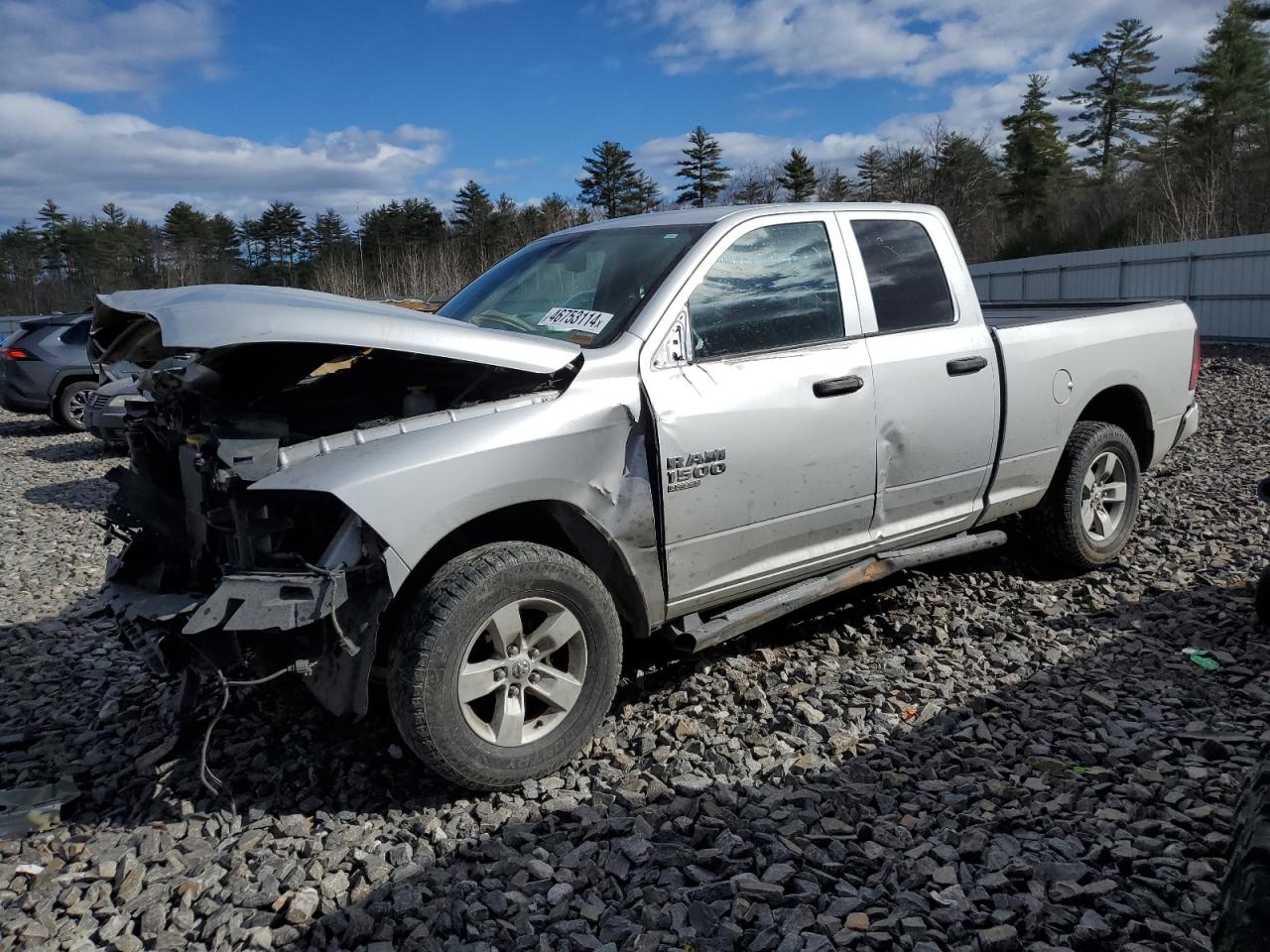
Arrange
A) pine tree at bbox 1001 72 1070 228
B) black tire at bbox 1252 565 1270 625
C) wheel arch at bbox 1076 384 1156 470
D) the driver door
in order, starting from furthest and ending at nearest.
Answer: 1. pine tree at bbox 1001 72 1070 228
2. wheel arch at bbox 1076 384 1156 470
3. black tire at bbox 1252 565 1270 625
4. the driver door

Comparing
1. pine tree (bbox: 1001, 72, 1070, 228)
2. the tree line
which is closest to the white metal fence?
the tree line

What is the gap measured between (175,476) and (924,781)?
123 inches

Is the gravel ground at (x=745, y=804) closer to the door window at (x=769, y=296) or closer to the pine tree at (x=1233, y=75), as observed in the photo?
the door window at (x=769, y=296)

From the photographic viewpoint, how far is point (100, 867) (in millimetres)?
2957

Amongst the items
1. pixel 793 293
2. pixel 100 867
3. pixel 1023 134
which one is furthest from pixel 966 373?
pixel 1023 134

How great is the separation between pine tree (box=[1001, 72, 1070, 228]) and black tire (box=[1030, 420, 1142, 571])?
44.9 m

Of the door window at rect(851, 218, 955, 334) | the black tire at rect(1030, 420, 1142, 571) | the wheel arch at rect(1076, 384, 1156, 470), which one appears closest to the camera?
the door window at rect(851, 218, 955, 334)

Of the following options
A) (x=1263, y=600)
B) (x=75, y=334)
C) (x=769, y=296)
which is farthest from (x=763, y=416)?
(x=75, y=334)

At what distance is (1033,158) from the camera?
46.7 meters

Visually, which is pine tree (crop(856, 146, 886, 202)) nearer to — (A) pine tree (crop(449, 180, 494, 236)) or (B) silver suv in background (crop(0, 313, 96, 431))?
(A) pine tree (crop(449, 180, 494, 236))

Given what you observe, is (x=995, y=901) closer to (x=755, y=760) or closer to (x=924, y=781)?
(x=924, y=781)

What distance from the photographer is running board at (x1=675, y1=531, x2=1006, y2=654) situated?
3689mm

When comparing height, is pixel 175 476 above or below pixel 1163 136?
below

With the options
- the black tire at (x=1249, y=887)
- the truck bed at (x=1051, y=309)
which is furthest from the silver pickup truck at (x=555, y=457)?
the black tire at (x=1249, y=887)
